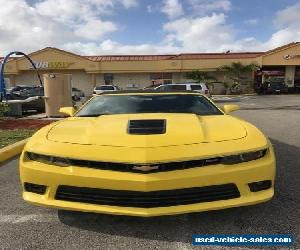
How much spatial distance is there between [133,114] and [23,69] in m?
40.8

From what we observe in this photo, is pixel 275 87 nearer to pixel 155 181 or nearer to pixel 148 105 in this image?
pixel 148 105

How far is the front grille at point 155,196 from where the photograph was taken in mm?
2912

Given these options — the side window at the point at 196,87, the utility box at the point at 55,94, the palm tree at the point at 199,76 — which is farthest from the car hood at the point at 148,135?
the palm tree at the point at 199,76

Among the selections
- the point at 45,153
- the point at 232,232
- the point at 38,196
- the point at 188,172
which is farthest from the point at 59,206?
the point at 232,232

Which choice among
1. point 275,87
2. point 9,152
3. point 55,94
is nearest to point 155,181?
point 9,152

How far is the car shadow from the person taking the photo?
3.07 m

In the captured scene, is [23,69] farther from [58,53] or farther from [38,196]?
[38,196]

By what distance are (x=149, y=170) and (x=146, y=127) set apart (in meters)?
0.60

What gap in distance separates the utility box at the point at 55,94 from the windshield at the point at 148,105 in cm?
921

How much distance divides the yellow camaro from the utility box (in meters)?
10.8

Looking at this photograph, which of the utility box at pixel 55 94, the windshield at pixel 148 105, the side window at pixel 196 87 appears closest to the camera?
the windshield at pixel 148 105

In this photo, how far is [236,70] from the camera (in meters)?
39.5

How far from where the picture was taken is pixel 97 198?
→ 9.80 ft

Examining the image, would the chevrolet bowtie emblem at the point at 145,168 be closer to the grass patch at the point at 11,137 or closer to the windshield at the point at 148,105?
the windshield at the point at 148,105
